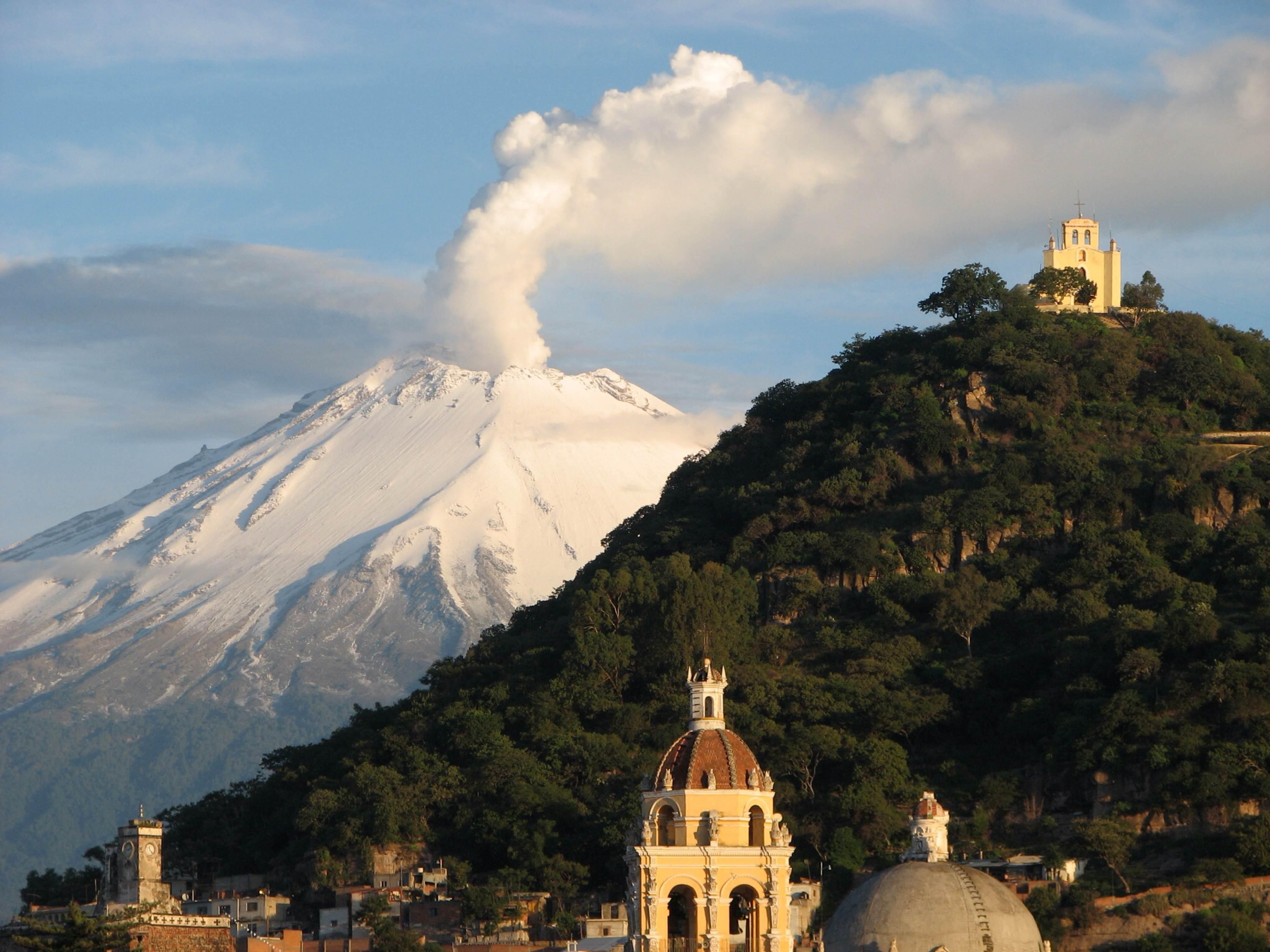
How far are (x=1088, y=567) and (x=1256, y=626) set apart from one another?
9.96 metres

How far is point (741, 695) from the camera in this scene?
86.6m

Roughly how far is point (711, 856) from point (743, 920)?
163 centimetres

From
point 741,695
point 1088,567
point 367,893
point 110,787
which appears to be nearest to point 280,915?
point 367,893

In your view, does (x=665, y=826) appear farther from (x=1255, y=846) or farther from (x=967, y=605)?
(x=967, y=605)

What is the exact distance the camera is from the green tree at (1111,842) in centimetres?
7400

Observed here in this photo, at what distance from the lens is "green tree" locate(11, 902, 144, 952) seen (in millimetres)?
54406

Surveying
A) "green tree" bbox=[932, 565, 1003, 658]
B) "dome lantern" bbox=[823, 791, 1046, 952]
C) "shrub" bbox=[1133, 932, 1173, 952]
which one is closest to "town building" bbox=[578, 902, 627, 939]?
"shrub" bbox=[1133, 932, 1173, 952]

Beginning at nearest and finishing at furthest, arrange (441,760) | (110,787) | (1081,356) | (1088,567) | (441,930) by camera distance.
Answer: (441,930)
(441,760)
(1088,567)
(1081,356)
(110,787)

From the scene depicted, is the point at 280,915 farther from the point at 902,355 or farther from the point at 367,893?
the point at 902,355

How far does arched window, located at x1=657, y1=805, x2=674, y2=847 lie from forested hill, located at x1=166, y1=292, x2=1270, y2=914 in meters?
26.7

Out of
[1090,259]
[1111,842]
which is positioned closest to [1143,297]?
[1090,259]

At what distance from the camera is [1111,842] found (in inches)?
2923

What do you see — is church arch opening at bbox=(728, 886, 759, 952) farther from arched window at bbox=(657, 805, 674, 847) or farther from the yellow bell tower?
arched window at bbox=(657, 805, 674, 847)

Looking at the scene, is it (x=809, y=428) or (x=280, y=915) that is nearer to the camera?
(x=280, y=915)
